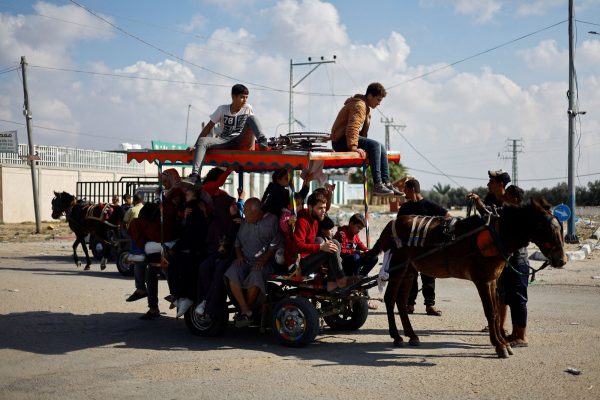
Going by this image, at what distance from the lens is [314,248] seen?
25.6 ft

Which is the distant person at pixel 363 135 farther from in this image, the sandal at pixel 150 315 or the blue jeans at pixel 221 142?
the sandal at pixel 150 315

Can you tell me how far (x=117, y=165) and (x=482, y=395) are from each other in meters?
37.8

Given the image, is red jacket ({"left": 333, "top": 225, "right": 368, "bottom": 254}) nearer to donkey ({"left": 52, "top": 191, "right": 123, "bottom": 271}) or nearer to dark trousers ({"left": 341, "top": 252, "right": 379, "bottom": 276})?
dark trousers ({"left": 341, "top": 252, "right": 379, "bottom": 276})

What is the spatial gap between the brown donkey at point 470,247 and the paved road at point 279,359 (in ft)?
1.84

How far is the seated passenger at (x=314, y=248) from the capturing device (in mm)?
7836

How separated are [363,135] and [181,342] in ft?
12.1

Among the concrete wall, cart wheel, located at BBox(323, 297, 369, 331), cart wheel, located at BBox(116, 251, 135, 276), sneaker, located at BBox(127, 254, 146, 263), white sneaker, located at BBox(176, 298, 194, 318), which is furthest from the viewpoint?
the concrete wall

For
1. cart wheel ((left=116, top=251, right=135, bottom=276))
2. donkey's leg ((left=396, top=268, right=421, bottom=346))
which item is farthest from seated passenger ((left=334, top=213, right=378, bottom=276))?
cart wheel ((left=116, top=251, right=135, bottom=276))

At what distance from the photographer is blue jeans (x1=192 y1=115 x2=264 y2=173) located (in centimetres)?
838

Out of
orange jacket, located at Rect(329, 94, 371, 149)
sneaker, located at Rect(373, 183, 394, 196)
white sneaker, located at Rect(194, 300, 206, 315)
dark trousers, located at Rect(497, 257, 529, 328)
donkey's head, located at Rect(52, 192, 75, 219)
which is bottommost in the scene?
white sneaker, located at Rect(194, 300, 206, 315)

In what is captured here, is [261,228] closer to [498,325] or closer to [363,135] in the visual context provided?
[363,135]

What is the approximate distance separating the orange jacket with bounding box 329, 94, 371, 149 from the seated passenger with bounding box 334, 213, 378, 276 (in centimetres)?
106

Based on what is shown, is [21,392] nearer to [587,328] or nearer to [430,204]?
[430,204]

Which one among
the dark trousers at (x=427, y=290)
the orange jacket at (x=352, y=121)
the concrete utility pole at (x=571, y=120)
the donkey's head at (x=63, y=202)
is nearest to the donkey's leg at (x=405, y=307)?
the dark trousers at (x=427, y=290)
